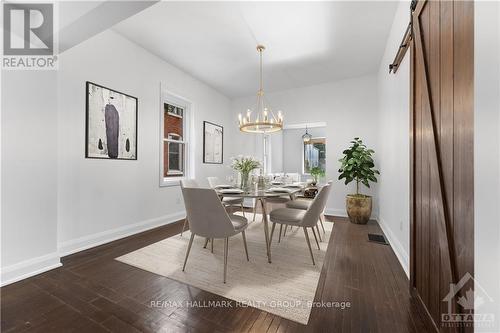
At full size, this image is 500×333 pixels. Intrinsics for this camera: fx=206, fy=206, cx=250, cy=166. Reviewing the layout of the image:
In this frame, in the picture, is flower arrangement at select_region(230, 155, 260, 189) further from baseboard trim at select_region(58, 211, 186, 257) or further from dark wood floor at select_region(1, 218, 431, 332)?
baseboard trim at select_region(58, 211, 186, 257)

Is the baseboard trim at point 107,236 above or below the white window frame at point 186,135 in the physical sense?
below

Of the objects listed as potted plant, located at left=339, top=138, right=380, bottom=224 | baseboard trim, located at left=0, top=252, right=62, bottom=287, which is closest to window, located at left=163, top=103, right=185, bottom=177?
baseboard trim, located at left=0, top=252, right=62, bottom=287

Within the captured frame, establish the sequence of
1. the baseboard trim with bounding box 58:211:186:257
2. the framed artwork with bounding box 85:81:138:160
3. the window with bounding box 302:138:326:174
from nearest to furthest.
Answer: the baseboard trim with bounding box 58:211:186:257, the framed artwork with bounding box 85:81:138:160, the window with bounding box 302:138:326:174

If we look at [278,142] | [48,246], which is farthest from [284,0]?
[278,142]

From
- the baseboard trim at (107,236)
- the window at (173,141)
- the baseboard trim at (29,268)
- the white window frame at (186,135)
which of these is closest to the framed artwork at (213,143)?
the white window frame at (186,135)

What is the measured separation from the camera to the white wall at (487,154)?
796 mm

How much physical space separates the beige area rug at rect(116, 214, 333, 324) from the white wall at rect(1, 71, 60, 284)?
2.53ft

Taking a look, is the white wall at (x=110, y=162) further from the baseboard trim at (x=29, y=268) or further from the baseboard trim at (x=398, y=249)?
the baseboard trim at (x=398, y=249)

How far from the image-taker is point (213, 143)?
16.6ft

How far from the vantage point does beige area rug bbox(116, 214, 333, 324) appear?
163cm

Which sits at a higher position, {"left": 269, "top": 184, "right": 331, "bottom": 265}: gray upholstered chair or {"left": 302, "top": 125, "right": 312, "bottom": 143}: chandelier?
{"left": 302, "top": 125, "right": 312, "bottom": 143}: chandelier

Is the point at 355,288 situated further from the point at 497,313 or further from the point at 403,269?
the point at 497,313

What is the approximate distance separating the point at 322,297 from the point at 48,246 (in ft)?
8.90

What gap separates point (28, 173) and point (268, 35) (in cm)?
321
